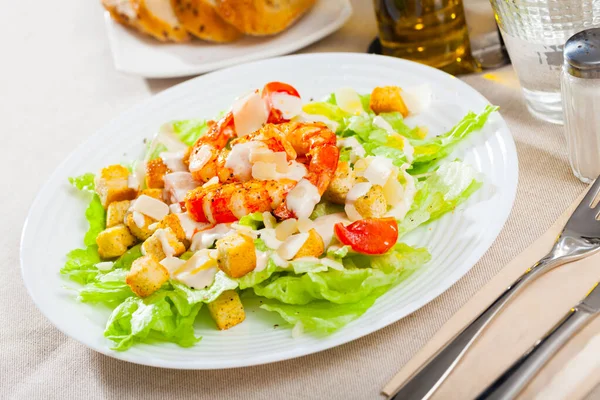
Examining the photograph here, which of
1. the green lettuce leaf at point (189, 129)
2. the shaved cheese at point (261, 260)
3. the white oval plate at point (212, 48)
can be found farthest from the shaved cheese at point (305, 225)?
the white oval plate at point (212, 48)

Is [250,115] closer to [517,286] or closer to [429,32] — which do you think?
[429,32]

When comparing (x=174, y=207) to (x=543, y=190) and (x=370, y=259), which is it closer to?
(x=370, y=259)

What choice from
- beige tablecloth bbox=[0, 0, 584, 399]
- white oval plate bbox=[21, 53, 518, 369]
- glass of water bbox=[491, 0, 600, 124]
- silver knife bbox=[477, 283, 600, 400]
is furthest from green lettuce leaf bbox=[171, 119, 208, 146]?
silver knife bbox=[477, 283, 600, 400]

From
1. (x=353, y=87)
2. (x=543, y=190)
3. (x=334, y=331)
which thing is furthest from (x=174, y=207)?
(x=543, y=190)

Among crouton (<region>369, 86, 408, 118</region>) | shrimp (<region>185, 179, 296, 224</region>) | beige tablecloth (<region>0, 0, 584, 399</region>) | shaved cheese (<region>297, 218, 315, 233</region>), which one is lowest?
beige tablecloth (<region>0, 0, 584, 399</region>)

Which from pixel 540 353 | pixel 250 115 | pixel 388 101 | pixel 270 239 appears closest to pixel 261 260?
pixel 270 239

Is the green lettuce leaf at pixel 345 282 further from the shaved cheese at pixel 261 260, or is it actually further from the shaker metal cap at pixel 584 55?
the shaker metal cap at pixel 584 55

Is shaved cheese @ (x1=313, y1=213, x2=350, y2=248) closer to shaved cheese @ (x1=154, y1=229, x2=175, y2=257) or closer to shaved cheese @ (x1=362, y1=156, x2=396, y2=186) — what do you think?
shaved cheese @ (x1=362, y1=156, x2=396, y2=186)
